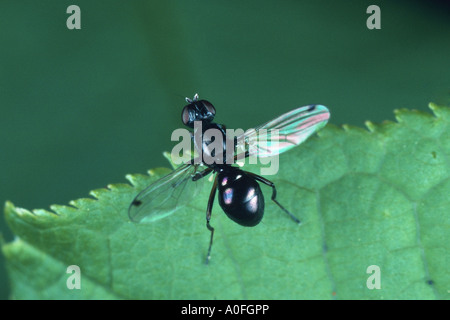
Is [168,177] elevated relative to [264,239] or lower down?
elevated

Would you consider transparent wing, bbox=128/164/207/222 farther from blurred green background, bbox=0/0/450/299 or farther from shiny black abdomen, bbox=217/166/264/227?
blurred green background, bbox=0/0/450/299

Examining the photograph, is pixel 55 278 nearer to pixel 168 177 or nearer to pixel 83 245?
pixel 83 245

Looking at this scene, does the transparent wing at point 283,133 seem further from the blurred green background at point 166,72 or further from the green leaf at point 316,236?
the blurred green background at point 166,72

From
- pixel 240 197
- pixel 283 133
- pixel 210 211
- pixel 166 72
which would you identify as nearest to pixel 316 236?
pixel 240 197

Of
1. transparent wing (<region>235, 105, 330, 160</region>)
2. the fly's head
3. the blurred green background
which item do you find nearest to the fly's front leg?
transparent wing (<region>235, 105, 330, 160</region>)
